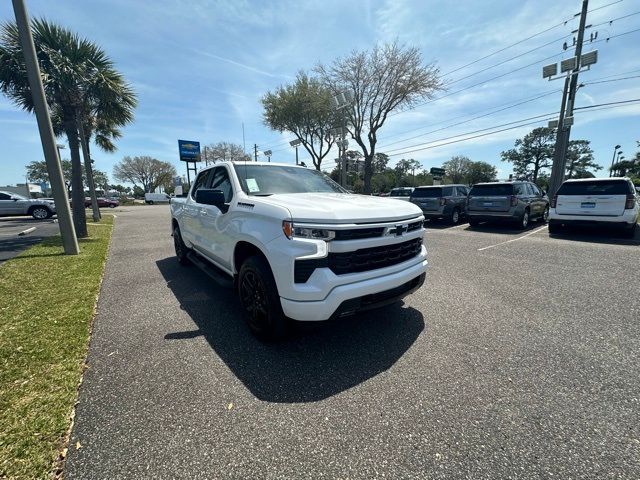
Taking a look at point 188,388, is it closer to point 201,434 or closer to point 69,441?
point 201,434

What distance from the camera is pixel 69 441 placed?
194cm

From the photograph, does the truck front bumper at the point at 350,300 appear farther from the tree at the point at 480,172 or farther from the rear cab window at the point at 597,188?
the tree at the point at 480,172

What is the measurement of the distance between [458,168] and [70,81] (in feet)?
312

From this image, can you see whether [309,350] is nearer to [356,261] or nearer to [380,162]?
[356,261]

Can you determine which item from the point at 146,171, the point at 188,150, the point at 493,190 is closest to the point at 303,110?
the point at 188,150

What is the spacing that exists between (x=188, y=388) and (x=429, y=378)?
2027mm

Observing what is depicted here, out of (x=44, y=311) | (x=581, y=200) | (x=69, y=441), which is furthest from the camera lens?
(x=581, y=200)

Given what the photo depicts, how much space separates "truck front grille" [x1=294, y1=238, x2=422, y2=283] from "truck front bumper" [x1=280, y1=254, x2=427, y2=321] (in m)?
0.14

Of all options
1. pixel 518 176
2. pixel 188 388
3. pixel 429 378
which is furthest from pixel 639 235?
pixel 518 176

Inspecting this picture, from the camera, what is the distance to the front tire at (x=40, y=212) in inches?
675

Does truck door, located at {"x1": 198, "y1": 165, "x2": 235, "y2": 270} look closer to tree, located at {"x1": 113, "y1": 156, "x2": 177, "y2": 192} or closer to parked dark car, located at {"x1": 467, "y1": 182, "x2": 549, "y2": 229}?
parked dark car, located at {"x1": 467, "y1": 182, "x2": 549, "y2": 229}

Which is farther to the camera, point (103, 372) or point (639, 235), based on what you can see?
point (639, 235)

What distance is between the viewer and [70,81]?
906 cm

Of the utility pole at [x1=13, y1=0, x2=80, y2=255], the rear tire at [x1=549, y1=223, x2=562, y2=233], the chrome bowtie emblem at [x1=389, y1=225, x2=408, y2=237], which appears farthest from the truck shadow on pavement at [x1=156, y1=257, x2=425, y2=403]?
the rear tire at [x1=549, y1=223, x2=562, y2=233]
